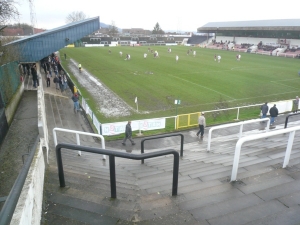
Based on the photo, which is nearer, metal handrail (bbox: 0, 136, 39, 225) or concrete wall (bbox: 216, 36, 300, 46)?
metal handrail (bbox: 0, 136, 39, 225)

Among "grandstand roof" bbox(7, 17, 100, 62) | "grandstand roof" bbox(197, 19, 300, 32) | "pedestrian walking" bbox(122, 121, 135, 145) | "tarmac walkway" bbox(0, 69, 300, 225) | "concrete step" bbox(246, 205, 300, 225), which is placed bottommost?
"pedestrian walking" bbox(122, 121, 135, 145)

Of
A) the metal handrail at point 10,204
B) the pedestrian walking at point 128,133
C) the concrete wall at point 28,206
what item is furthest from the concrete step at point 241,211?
the pedestrian walking at point 128,133

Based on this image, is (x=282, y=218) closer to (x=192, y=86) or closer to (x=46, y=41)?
(x=192, y=86)

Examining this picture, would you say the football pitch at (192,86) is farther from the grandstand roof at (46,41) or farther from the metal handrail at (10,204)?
the metal handrail at (10,204)

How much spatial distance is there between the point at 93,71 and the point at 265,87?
69.6 ft

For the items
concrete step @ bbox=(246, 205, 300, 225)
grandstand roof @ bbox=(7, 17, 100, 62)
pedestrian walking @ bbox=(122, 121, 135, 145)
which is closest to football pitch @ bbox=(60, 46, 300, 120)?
pedestrian walking @ bbox=(122, 121, 135, 145)

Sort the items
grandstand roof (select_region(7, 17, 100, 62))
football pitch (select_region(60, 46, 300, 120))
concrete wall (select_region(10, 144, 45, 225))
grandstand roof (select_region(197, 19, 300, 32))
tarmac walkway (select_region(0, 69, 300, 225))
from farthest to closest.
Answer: grandstand roof (select_region(197, 19, 300, 32)) → grandstand roof (select_region(7, 17, 100, 62)) → football pitch (select_region(60, 46, 300, 120)) → tarmac walkway (select_region(0, 69, 300, 225)) → concrete wall (select_region(10, 144, 45, 225))

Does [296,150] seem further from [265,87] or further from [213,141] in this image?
[265,87]

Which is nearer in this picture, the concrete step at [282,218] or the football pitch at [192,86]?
the concrete step at [282,218]

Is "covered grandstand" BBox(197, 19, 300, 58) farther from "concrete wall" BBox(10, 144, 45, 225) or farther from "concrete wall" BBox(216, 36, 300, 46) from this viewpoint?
"concrete wall" BBox(10, 144, 45, 225)

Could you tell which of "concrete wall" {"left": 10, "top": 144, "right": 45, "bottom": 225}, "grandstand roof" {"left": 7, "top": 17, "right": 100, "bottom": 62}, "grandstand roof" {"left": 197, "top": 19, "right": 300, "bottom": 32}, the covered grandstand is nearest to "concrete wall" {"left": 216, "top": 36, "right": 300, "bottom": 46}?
the covered grandstand

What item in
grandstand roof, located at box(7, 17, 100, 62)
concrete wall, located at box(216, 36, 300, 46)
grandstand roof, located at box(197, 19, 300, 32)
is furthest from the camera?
concrete wall, located at box(216, 36, 300, 46)

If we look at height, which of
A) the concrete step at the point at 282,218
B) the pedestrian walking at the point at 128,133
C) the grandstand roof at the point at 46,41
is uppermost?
the grandstand roof at the point at 46,41

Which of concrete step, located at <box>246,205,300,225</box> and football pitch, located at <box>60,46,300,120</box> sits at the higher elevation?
concrete step, located at <box>246,205,300,225</box>
